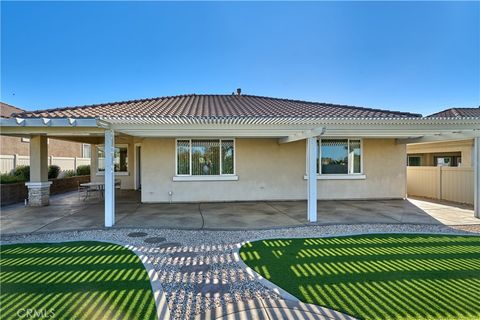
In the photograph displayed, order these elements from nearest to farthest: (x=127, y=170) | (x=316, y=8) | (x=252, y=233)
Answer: (x=252, y=233), (x=316, y=8), (x=127, y=170)

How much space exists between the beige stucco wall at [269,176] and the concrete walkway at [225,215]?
64 cm

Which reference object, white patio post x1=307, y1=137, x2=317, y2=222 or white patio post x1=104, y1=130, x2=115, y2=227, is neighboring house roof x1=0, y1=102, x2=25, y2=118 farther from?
white patio post x1=307, y1=137, x2=317, y2=222

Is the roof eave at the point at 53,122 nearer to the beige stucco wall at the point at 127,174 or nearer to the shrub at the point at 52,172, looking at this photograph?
the beige stucco wall at the point at 127,174

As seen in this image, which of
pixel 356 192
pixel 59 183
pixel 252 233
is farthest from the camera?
pixel 59 183

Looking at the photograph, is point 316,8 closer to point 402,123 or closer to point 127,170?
point 402,123

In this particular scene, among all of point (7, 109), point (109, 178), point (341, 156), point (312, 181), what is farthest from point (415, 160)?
point (7, 109)

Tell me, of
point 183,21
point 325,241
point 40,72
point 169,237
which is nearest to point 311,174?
point 325,241

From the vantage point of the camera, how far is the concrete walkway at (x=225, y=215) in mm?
8523

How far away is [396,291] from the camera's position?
13.7 feet

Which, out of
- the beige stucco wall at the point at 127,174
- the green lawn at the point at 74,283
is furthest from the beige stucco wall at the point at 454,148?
the beige stucco wall at the point at 127,174

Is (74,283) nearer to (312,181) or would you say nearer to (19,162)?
(312,181)

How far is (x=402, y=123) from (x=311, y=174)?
12.3 feet

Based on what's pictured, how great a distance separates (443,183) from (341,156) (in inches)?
212

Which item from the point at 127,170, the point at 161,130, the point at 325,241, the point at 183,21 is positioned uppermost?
the point at 183,21
